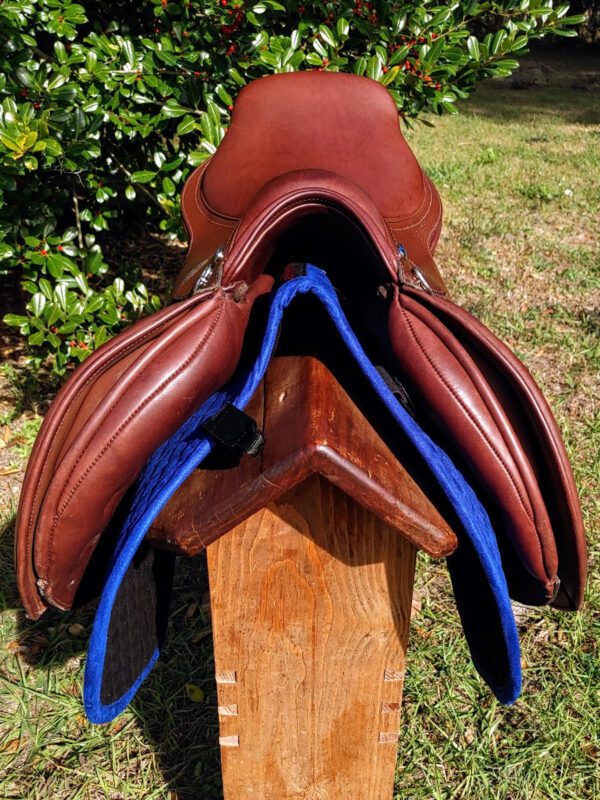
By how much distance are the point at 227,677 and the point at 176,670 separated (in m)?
0.71

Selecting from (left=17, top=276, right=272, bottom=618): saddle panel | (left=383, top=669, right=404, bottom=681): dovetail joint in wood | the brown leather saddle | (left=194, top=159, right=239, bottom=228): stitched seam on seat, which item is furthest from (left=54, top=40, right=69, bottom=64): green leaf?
(left=383, top=669, right=404, bottom=681): dovetail joint in wood

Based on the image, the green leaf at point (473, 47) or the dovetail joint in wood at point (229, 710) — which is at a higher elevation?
the green leaf at point (473, 47)

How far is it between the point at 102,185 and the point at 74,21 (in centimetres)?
60

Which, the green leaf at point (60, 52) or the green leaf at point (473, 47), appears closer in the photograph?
the green leaf at point (60, 52)

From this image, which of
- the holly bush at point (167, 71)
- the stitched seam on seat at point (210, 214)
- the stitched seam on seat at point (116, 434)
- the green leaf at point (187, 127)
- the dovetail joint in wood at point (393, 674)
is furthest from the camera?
the green leaf at point (187, 127)

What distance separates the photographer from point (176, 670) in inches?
70.2

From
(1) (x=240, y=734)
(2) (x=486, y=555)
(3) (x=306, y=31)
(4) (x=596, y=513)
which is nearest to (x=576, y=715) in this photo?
(4) (x=596, y=513)

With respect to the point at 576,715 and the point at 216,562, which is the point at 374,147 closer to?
the point at 216,562

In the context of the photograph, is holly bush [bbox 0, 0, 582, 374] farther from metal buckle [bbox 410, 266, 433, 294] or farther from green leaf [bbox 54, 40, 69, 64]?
metal buckle [bbox 410, 266, 433, 294]

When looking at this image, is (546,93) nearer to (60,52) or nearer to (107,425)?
(60,52)

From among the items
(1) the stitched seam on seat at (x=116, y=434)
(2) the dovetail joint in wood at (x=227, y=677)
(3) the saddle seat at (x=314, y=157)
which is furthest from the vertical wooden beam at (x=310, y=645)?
(3) the saddle seat at (x=314, y=157)

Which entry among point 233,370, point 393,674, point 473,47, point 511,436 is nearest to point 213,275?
point 233,370

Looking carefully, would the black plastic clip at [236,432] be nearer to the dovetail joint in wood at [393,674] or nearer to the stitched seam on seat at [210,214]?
the dovetail joint in wood at [393,674]

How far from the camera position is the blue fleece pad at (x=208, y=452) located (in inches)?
33.9
